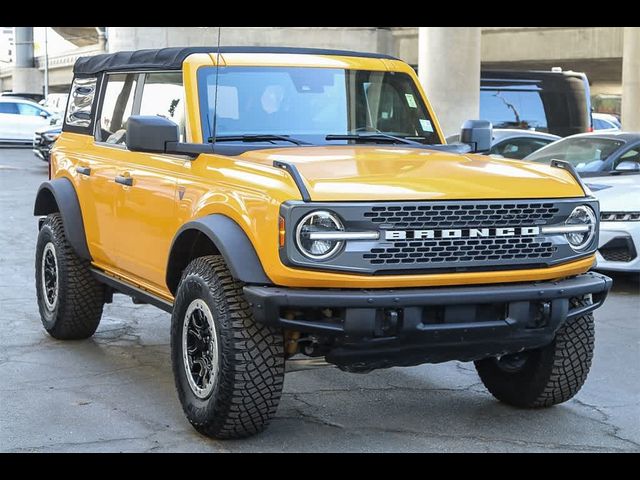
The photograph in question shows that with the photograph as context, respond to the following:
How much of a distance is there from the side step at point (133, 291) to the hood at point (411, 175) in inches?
41.5

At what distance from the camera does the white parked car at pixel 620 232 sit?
963 cm

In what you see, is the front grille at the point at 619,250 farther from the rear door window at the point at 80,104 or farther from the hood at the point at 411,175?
the rear door window at the point at 80,104

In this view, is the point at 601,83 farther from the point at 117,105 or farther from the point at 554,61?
the point at 117,105

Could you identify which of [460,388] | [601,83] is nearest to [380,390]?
[460,388]

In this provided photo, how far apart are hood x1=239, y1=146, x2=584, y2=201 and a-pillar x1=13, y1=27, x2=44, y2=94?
84705 millimetres

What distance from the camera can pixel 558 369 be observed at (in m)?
5.66

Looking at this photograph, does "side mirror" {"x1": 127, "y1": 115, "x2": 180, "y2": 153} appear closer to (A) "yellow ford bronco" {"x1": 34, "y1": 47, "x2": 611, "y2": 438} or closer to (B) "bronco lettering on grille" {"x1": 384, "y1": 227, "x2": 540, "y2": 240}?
(A) "yellow ford bronco" {"x1": 34, "y1": 47, "x2": 611, "y2": 438}

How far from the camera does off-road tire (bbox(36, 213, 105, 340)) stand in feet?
23.9

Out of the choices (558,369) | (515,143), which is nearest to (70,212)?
(558,369)

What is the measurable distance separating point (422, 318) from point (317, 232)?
2.00 feet

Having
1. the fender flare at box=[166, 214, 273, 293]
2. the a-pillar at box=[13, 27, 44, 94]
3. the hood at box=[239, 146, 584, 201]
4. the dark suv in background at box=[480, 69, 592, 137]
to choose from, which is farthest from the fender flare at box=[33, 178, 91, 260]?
the a-pillar at box=[13, 27, 44, 94]

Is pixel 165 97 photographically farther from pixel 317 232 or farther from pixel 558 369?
pixel 558 369

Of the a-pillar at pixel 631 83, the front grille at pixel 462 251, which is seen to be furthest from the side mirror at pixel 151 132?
the a-pillar at pixel 631 83

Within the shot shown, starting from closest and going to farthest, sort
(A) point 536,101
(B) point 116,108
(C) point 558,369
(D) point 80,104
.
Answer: (C) point 558,369 < (B) point 116,108 < (D) point 80,104 < (A) point 536,101
